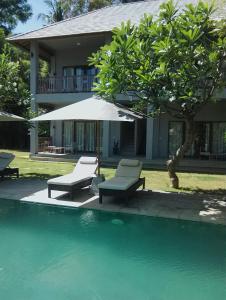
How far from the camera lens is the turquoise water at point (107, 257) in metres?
4.93

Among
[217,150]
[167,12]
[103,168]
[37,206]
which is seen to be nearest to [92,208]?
[37,206]

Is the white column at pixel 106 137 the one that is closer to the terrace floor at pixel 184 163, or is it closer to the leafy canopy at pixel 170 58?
the terrace floor at pixel 184 163

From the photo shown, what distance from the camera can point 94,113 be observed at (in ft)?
33.4

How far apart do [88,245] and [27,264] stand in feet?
4.44

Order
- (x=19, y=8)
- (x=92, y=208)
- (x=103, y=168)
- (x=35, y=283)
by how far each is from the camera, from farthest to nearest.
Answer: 1. (x=19, y=8)
2. (x=103, y=168)
3. (x=92, y=208)
4. (x=35, y=283)

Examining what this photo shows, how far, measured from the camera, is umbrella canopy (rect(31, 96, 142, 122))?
9969mm

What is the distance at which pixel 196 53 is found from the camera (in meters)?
9.22

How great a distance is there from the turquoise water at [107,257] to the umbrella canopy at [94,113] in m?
2.85

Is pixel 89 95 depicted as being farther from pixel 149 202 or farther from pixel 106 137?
pixel 149 202

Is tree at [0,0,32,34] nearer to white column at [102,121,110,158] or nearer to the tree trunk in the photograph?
white column at [102,121,110,158]

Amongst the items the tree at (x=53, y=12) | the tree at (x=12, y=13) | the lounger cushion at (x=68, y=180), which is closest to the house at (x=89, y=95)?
the lounger cushion at (x=68, y=180)

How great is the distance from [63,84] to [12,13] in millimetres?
22776

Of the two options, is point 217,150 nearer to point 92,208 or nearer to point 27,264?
point 92,208

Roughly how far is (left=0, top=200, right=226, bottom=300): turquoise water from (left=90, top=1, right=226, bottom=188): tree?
3.94 meters
